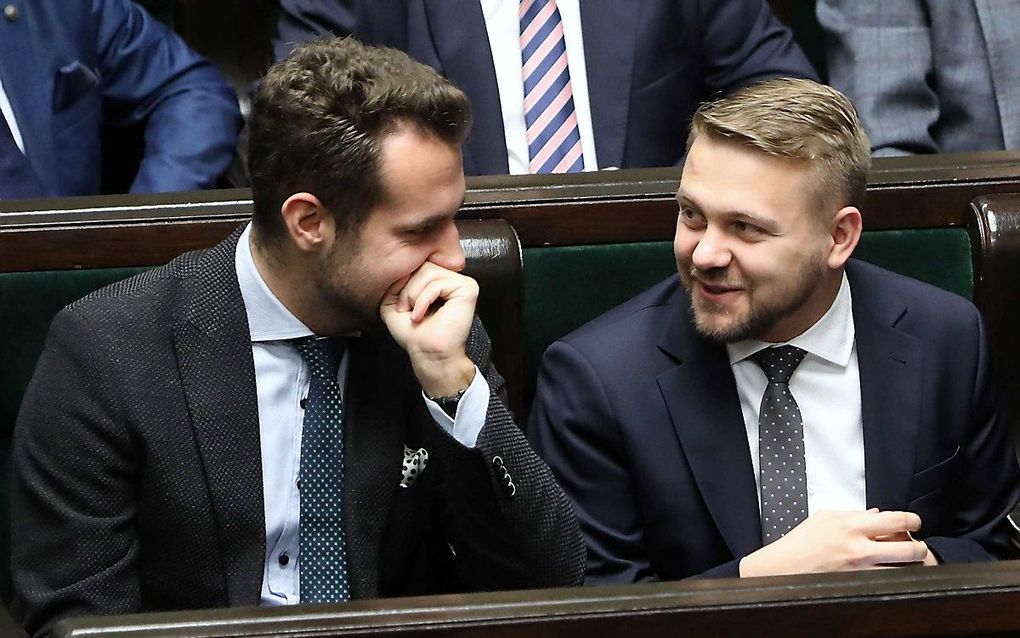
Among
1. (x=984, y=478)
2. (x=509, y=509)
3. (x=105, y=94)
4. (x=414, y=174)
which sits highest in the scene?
(x=414, y=174)

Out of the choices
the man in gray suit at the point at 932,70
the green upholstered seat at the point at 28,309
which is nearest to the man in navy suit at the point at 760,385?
the green upholstered seat at the point at 28,309

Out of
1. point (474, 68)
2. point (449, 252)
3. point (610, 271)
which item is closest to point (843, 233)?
point (610, 271)

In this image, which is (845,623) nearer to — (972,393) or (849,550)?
(849,550)

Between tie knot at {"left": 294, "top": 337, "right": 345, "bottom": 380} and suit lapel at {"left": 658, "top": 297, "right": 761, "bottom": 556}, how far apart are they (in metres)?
0.25

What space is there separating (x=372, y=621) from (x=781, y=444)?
0.44m

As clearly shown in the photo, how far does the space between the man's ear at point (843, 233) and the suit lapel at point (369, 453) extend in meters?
0.33

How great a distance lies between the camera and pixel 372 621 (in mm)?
750

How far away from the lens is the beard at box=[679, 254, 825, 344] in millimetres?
1082

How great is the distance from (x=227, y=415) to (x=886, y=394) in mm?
488

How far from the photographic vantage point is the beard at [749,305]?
3.55 feet

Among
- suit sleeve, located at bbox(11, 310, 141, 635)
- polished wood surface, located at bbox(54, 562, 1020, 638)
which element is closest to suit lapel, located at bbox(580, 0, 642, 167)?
suit sleeve, located at bbox(11, 310, 141, 635)

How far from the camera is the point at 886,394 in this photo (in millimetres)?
1128

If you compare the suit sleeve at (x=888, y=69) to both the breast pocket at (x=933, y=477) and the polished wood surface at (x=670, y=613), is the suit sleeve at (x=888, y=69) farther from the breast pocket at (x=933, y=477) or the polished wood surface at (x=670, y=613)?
the polished wood surface at (x=670, y=613)

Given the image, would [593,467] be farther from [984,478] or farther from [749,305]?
[984,478]
